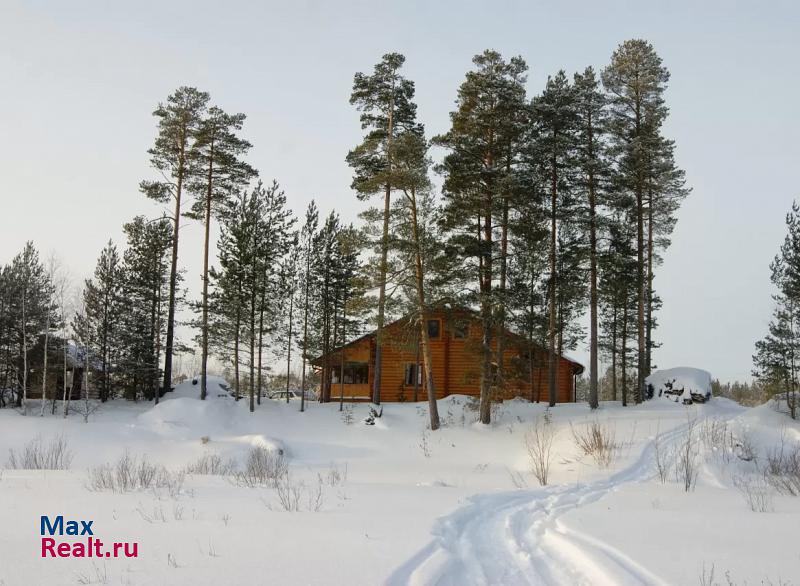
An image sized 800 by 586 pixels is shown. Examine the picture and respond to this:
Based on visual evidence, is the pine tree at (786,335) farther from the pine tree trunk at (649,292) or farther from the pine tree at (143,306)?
the pine tree at (143,306)

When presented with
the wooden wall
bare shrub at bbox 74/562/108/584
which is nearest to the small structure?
the wooden wall

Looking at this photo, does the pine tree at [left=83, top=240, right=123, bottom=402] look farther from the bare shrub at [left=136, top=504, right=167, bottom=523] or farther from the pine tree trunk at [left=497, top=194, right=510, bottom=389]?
the bare shrub at [left=136, top=504, right=167, bottom=523]

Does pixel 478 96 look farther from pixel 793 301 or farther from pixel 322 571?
pixel 322 571

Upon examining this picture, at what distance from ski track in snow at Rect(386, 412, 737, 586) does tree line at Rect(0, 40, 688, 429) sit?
14310 millimetres

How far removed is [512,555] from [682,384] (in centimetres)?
2433

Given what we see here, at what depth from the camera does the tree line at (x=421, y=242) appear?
22.7 m

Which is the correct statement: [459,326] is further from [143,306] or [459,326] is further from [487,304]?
[143,306]

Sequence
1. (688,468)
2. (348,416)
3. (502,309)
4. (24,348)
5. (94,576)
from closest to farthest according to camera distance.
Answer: (94,576), (688,468), (502,309), (24,348), (348,416)

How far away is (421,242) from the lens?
22.5m

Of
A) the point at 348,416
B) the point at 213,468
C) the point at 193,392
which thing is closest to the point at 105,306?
the point at 193,392

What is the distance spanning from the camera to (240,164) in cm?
3020

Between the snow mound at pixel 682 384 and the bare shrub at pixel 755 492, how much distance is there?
13847 mm

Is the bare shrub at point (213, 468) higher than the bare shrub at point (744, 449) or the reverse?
the reverse

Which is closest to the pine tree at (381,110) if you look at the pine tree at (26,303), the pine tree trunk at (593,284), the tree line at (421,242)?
the tree line at (421,242)
